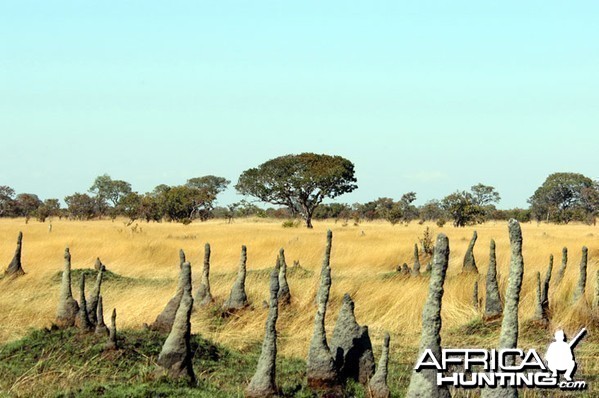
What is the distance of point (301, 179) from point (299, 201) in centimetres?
244

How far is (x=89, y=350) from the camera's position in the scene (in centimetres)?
816

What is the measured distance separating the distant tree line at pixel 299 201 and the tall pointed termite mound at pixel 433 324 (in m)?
47.4

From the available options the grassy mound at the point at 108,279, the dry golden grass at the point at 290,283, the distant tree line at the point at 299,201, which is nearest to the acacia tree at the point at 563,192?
the distant tree line at the point at 299,201

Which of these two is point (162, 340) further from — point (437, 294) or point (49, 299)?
point (49, 299)

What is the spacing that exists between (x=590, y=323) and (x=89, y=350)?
22.5ft

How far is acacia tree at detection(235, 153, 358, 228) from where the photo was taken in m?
58.4

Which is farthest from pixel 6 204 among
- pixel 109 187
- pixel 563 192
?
pixel 563 192

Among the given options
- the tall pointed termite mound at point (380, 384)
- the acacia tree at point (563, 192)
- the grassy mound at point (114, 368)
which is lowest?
the grassy mound at point (114, 368)

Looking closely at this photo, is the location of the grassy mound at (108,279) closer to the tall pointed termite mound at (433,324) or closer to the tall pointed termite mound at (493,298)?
the tall pointed termite mound at (493,298)

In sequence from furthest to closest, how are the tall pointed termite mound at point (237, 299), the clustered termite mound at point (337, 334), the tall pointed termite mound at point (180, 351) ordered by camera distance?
the tall pointed termite mound at point (237, 299) → the tall pointed termite mound at point (180, 351) → the clustered termite mound at point (337, 334)

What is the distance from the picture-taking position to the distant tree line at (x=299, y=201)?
58750 millimetres

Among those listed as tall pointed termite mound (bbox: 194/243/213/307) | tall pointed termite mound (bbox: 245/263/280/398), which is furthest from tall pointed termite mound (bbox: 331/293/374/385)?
tall pointed termite mound (bbox: 194/243/213/307)

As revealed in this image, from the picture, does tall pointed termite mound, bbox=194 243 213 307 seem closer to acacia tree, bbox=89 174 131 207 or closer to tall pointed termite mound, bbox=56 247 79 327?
tall pointed termite mound, bbox=56 247 79 327

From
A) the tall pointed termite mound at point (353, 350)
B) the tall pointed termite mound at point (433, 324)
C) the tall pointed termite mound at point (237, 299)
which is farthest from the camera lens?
the tall pointed termite mound at point (237, 299)
